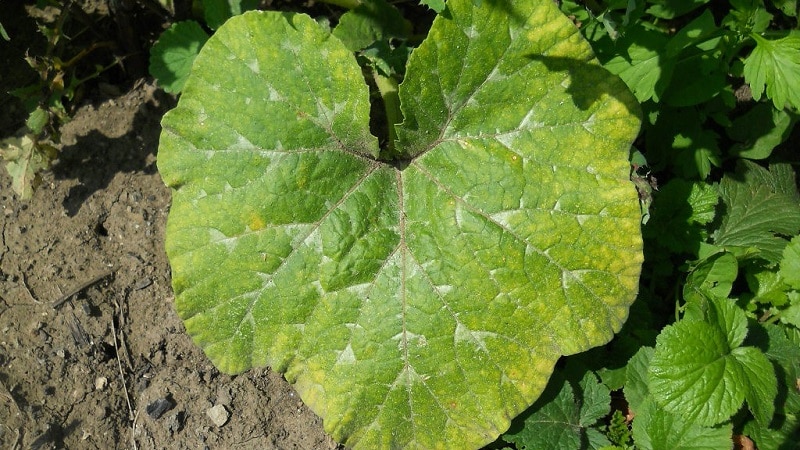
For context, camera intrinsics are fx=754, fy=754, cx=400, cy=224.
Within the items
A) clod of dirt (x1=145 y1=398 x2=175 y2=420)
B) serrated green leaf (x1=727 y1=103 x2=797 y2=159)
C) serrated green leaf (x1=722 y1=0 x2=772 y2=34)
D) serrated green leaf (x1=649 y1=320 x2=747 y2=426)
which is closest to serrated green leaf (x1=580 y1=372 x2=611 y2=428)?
serrated green leaf (x1=649 y1=320 x2=747 y2=426)

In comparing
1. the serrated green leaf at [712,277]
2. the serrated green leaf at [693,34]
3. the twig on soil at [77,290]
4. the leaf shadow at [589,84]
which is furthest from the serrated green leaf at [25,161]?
the serrated green leaf at [712,277]

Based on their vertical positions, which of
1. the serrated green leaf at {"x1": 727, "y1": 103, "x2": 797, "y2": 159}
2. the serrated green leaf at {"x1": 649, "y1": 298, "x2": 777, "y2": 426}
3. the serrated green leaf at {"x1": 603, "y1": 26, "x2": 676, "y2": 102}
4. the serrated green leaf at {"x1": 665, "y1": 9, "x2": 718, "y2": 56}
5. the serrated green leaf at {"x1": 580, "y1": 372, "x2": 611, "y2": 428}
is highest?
the serrated green leaf at {"x1": 665, "y1": 9, "x2": 718, "y2": 56}

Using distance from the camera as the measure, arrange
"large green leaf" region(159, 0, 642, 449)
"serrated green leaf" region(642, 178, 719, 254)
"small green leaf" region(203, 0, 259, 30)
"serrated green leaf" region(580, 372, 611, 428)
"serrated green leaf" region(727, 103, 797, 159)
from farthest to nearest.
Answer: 1. "serrated green leaf" region(727, 103, 797, 159)
2. "serrated green leaf" region(642, 178, 719, 254)
3. "serrated green leaf" region(580, 372, 611, 428)
4. "small green leaf" region(203, 0, 259, 30)
5. "large green leaf" region(159, 0, 642, 449)

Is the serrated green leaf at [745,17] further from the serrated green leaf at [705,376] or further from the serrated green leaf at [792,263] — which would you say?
the serrated green leaf at [705,376]

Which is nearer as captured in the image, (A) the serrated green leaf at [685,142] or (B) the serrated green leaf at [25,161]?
(B) the serrated green leaf at [25,161]

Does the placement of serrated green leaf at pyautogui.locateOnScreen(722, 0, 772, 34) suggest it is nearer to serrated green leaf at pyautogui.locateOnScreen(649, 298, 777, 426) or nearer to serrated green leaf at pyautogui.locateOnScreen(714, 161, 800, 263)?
serrated green leaf at pyautogui.locateOnScreen(714, 161, 800, 263)

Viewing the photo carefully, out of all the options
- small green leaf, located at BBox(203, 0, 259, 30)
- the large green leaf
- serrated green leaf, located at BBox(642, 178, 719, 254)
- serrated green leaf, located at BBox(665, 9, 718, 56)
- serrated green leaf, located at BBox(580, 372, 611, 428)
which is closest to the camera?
the large green leaf

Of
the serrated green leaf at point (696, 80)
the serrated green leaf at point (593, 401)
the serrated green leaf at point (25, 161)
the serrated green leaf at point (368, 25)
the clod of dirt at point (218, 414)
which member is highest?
the serrated green leaf at point (368, 25)
